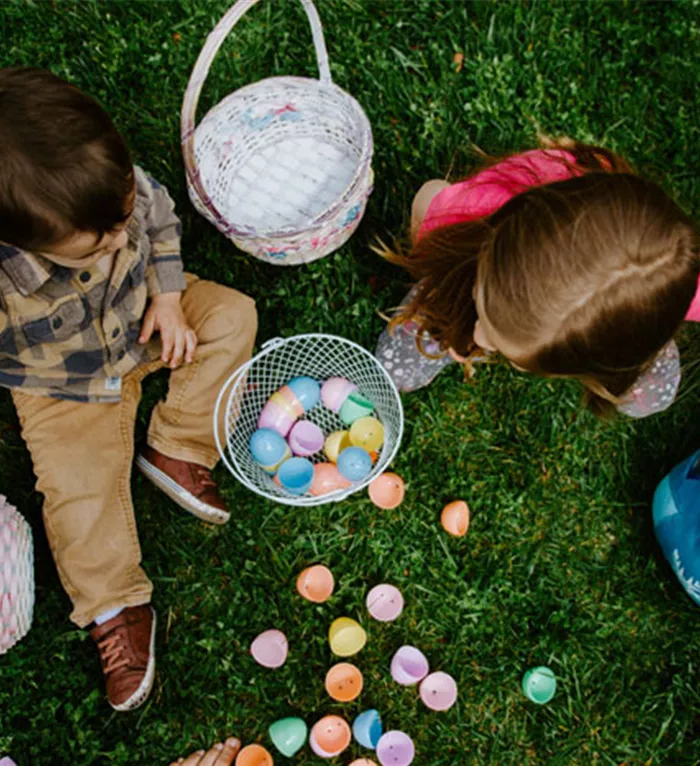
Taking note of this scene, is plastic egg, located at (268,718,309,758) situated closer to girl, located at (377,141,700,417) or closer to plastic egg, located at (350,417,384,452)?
plastic egg, located at (350,417,384,452)

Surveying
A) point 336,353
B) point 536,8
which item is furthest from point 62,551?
point 536,8

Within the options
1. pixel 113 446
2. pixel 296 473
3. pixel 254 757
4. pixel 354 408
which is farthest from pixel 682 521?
pixel 113 446

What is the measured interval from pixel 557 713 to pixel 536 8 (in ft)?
6.33

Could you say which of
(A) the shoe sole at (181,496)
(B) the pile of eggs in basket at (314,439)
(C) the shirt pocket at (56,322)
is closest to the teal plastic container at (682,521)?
(B) the pile of eggs in basket at (314,439)

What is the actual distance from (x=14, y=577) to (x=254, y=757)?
71 centimetres

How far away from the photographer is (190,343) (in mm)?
1945

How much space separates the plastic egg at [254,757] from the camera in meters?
1.94

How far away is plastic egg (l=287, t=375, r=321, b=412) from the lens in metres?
2.01

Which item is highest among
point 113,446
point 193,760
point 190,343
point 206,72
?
point 206,72

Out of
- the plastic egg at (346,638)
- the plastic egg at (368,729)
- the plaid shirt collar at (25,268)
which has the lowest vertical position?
the plastic egg at (368,729)

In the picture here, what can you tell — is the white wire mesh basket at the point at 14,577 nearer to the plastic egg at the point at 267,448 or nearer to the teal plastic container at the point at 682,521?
the plastic egg at the point at 267,448

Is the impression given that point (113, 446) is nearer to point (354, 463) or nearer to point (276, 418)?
point (276, 418)

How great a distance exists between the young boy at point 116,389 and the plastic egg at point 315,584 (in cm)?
28

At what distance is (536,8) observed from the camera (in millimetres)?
2311
